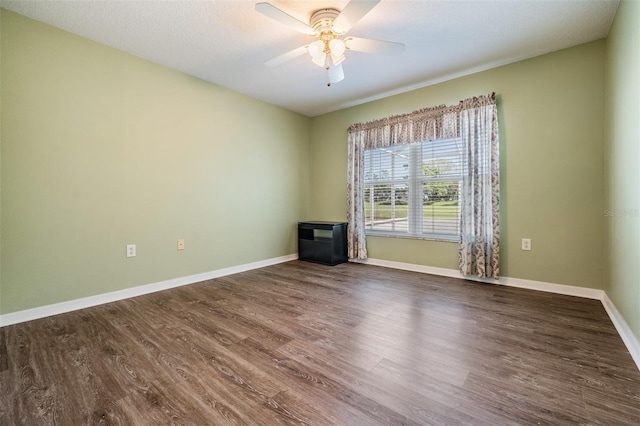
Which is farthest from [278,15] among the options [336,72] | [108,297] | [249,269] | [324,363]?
[249,269]

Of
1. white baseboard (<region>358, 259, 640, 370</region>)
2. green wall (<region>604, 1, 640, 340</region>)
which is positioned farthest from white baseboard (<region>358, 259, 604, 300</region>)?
green wall (<region>604, 1, 640, 340</region>)

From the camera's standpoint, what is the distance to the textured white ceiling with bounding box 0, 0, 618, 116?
210cm

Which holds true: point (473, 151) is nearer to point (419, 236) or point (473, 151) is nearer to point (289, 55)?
point (419, 236)

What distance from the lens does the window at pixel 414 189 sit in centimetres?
343

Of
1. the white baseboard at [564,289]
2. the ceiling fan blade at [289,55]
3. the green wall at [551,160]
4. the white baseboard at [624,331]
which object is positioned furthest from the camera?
the green wall at [551,160]

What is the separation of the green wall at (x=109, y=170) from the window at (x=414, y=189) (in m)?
1.75

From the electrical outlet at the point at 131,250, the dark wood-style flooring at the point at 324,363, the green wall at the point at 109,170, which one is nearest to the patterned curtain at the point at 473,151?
the dark wood-style flooring at the point at 324,363

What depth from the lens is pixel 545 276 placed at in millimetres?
2836

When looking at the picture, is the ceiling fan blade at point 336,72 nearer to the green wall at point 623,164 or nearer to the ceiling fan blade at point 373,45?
the ceiling fan blade at point 373,45

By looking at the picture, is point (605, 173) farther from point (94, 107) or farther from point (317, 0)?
point (94, 107)

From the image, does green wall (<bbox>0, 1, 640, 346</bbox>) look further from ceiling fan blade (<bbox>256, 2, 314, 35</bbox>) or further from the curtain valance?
ceiling fan blade (<bbox>256, 2, 314, 35</bbox>)

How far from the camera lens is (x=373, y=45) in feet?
7.11

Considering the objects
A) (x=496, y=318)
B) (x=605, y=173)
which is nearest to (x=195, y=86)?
(x=496, y=318)

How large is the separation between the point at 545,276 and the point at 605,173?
1.10 metres
